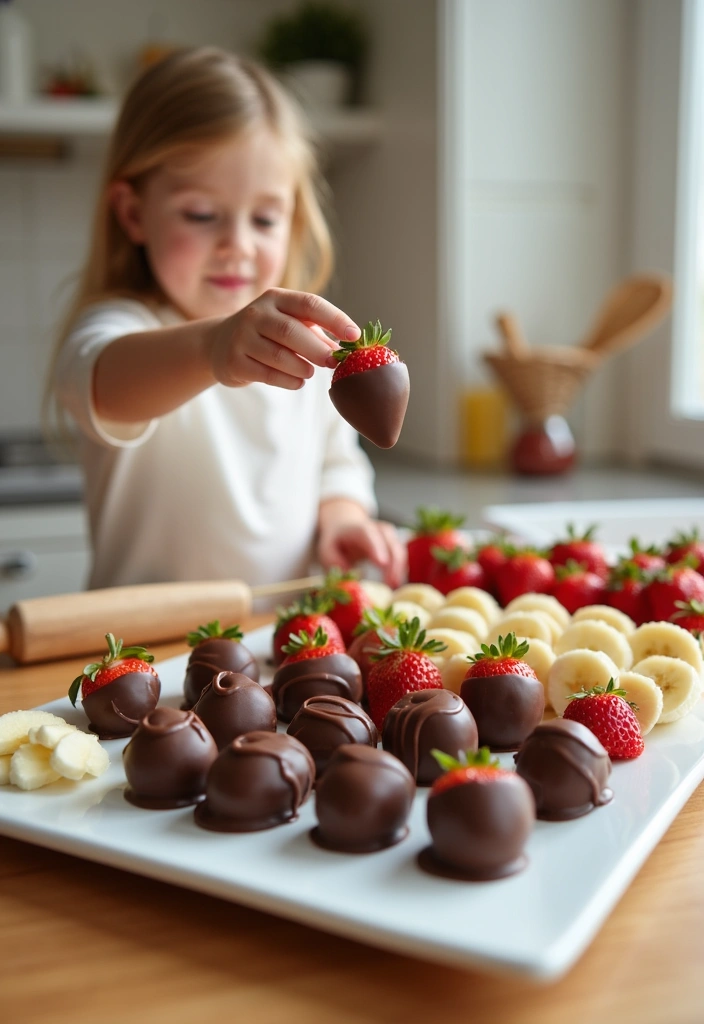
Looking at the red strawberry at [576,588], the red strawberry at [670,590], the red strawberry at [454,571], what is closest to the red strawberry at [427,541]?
the red strawberry at [454,571]

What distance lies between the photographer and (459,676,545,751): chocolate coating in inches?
27.1

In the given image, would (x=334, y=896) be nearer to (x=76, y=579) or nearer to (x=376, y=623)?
(x=376, y=623)

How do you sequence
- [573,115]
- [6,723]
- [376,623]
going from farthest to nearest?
[573,115] < [376,623] < [6,723]

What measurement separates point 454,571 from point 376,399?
48 centimetres

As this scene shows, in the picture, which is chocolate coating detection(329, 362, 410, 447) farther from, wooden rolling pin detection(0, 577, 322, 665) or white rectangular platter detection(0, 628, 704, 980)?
wooden rolling pin detection(0, 577, 322, 665)

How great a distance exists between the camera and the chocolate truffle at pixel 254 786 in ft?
1.88

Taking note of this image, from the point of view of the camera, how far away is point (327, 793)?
1.83 ft

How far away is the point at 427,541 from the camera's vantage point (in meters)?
1.22

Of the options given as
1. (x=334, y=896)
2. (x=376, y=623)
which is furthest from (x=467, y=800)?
(x=376, y=623)

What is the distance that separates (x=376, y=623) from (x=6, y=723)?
306 millimetres

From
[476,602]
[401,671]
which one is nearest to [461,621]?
[476,602]

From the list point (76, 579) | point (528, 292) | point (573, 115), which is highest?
point (573, 115)

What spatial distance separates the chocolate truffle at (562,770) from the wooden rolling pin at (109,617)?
0.54 m

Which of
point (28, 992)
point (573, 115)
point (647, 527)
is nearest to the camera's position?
point (28, 992)
